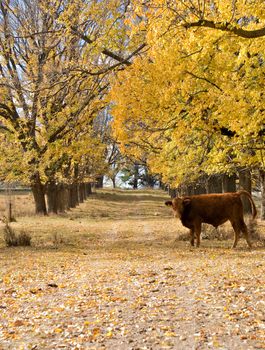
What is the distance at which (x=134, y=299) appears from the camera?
21.7ft

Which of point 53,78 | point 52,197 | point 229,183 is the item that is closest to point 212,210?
point 53,78

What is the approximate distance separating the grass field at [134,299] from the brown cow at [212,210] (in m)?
0.85

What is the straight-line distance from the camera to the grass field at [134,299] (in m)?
4.86

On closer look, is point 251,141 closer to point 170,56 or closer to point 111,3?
point 170,56

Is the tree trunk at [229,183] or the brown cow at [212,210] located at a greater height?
the tree trunk at [229,183]

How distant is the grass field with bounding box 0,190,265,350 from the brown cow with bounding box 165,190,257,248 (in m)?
0.85

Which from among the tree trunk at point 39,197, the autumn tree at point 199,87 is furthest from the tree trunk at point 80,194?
the autumn tree at point 199,87

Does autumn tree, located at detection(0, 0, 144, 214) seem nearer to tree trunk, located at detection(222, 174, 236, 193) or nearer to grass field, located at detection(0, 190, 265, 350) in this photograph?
grass field, located at detection(0, 190, 265, 350)

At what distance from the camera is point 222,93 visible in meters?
11.2

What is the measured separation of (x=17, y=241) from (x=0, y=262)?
3.44 m

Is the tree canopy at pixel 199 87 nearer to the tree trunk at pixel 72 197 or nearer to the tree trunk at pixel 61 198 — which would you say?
the tree trunk at pixel 61 198

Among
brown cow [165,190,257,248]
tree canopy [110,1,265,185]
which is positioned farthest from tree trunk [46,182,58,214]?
brown cow [165,190,257,248]

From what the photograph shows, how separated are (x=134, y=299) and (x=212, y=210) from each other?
23.2 feet

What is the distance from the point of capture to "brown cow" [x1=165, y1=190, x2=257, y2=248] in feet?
43.0
